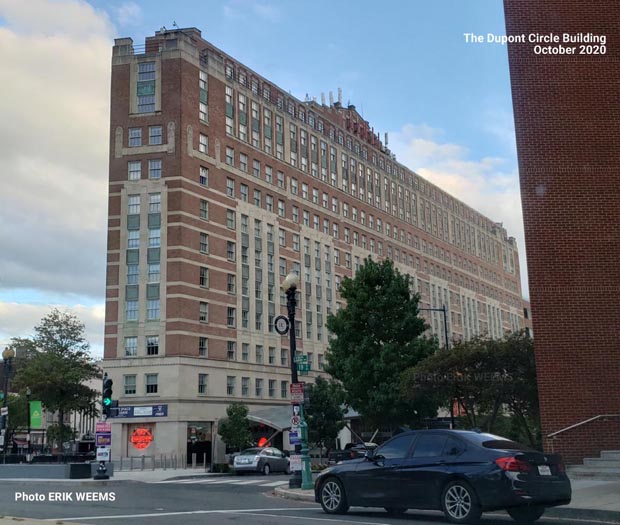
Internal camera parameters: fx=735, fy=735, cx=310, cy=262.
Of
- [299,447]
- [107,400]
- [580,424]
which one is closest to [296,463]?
[299,447]

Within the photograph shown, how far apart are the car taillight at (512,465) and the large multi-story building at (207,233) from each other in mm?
44800

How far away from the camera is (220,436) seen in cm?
5662

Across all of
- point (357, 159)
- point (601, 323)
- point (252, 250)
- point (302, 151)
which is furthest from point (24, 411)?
point (601, 323)

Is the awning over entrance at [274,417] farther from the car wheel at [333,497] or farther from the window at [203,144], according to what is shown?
the car wheel at [333,497]

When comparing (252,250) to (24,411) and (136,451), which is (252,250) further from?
(24,411)

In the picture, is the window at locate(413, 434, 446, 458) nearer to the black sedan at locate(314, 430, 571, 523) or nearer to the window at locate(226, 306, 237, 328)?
the black sedan at locate(314, 430, 571, 523)

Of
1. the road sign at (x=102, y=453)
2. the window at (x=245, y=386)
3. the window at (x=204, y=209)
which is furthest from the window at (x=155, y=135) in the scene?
the road sign at (x=102, y=453)

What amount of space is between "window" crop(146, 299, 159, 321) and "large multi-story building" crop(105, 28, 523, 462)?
76 millimetres

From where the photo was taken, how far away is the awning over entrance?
56.1 m

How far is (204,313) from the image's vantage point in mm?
57719

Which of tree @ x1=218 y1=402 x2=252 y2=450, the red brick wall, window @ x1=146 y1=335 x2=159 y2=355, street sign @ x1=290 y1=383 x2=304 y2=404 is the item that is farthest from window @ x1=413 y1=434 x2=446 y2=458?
window @ x1=146 y1=335 x2=159 y2=355

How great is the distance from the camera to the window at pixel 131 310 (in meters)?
56.3

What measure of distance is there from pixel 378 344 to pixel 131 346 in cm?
2494

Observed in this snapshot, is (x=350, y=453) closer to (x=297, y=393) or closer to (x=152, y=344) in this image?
(x=297, y=393)
